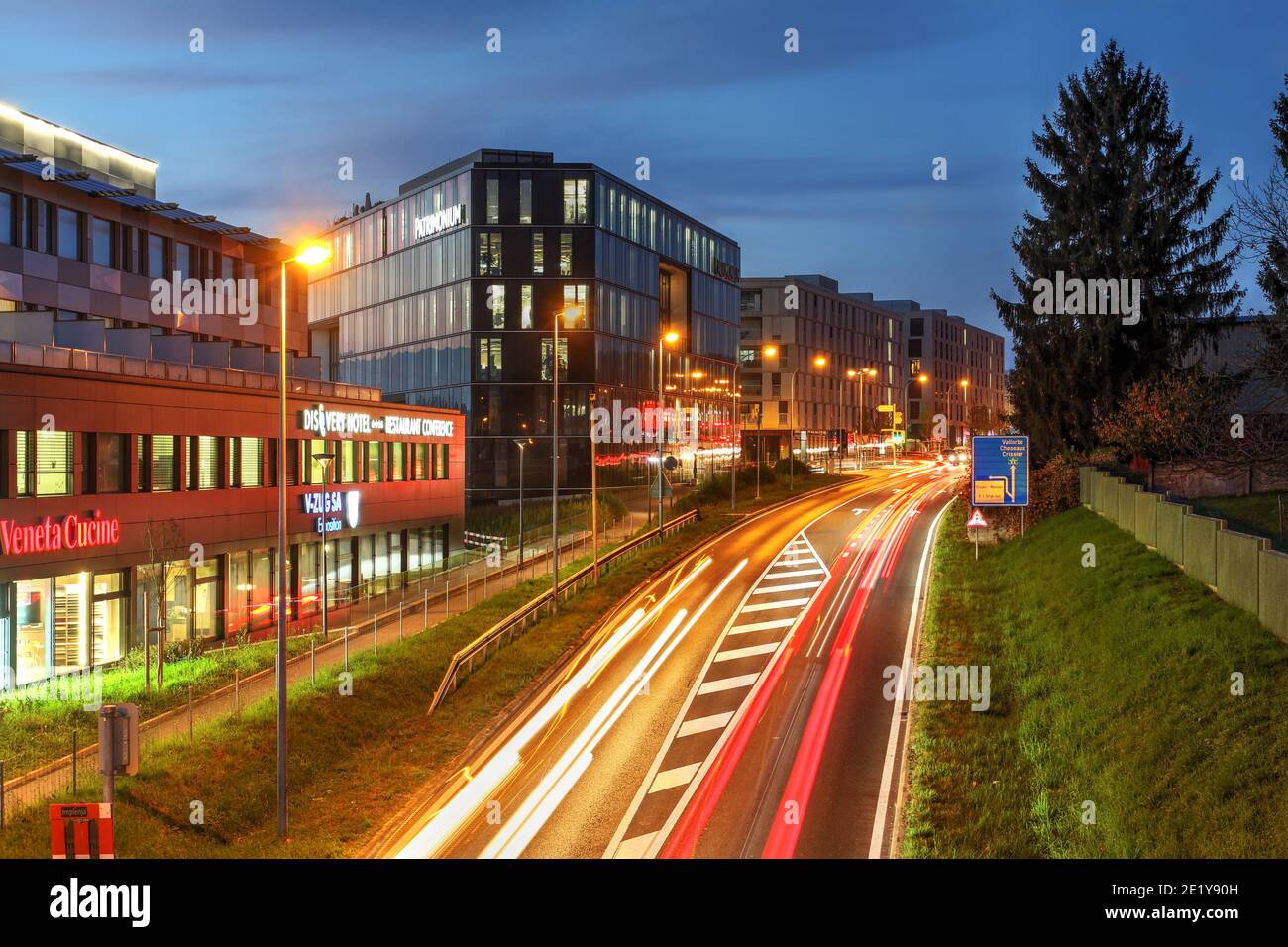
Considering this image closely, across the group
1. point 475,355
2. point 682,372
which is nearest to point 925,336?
point 682,372

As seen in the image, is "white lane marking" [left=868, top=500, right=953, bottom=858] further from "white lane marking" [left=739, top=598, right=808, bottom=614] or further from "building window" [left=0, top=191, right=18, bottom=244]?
"building window" [left=0, top=191, right=18, bottom=244]

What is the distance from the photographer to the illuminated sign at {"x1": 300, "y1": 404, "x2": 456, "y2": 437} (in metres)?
36.3

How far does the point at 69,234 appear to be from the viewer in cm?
3434

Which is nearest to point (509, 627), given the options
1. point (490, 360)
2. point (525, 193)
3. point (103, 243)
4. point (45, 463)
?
point (45, 463)

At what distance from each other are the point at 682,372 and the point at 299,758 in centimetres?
6512

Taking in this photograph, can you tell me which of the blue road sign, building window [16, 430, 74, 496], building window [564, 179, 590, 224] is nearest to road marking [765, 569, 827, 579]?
the blue road sign

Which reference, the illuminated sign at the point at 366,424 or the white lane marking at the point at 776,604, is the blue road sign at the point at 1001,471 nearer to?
the white lane marking at the point at 776,604

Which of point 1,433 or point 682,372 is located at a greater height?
point 682,372

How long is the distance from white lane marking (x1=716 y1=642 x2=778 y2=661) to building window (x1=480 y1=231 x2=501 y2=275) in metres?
46.5

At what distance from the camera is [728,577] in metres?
35.7

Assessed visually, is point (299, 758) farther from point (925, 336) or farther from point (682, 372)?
point (925, 336)

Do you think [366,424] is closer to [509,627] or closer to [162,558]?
[162,558]
